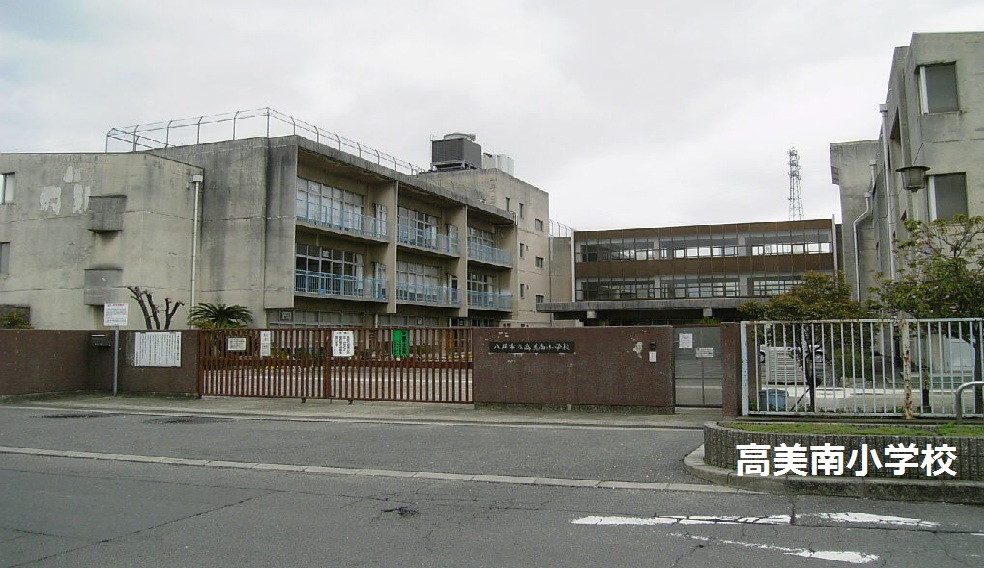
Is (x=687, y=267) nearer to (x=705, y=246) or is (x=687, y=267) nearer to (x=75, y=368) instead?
(x=705, y=246)

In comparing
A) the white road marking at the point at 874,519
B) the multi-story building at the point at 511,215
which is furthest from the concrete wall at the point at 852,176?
the white road marking at the point at 874,519

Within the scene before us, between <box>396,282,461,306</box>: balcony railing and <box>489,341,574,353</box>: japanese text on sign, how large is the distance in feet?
94.3

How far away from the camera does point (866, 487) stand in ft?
25.0

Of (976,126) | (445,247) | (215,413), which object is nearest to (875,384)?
(215,413)

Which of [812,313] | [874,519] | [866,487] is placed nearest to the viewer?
[874,519]

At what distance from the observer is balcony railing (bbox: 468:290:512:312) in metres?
52.8

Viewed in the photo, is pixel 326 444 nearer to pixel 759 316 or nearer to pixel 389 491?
pixel 389 491

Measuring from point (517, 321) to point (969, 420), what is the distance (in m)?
46.9

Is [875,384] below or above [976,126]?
below

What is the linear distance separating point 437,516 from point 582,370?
8488 millimetres

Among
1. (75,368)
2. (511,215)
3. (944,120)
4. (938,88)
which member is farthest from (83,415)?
(511,215)

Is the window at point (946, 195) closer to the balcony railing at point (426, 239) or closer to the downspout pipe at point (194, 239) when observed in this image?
the balcony railing at point (426, 239)

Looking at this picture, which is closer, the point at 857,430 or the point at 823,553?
the point at 823,553

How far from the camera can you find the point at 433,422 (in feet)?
48.1
